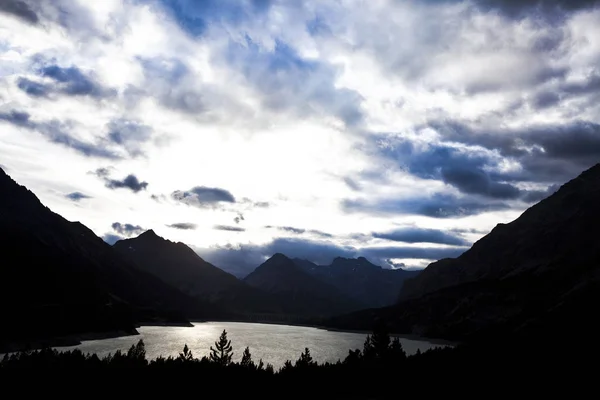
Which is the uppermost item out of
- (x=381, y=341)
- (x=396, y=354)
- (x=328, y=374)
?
(x=381, y=341)

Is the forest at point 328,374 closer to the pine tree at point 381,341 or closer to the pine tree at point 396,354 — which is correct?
the pine tree at point 396,354

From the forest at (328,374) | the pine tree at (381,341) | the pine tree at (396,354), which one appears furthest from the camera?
the pine tree at (381,341)

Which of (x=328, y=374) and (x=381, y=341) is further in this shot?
(x=381, y=341)

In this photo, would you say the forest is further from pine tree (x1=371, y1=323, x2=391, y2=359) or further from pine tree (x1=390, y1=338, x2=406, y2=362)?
pine tree (x1=371, y1=323, x2=391, y2=359)

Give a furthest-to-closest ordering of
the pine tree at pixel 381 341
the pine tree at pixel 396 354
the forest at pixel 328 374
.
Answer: the pine tree at pixel 381 341 → the pine tree at pixel 396 354 → the forest at pixel 328 374

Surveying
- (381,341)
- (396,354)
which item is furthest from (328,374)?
(381,341)

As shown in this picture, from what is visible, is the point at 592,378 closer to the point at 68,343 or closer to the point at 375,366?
the point at 375,366

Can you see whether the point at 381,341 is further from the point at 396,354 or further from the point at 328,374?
the point at 328,374

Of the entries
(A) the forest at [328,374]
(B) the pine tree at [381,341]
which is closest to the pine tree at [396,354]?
(B) the pine tree at [381,341]

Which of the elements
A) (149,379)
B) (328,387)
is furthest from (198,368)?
(328,387)

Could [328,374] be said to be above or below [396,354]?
below

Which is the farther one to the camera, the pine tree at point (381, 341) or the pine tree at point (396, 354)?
the pine tree at point (381, 341)

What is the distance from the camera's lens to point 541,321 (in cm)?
18375

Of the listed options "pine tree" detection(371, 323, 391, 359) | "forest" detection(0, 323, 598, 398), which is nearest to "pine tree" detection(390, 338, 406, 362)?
"pine tree" detection(371, 323, 391, 359)
